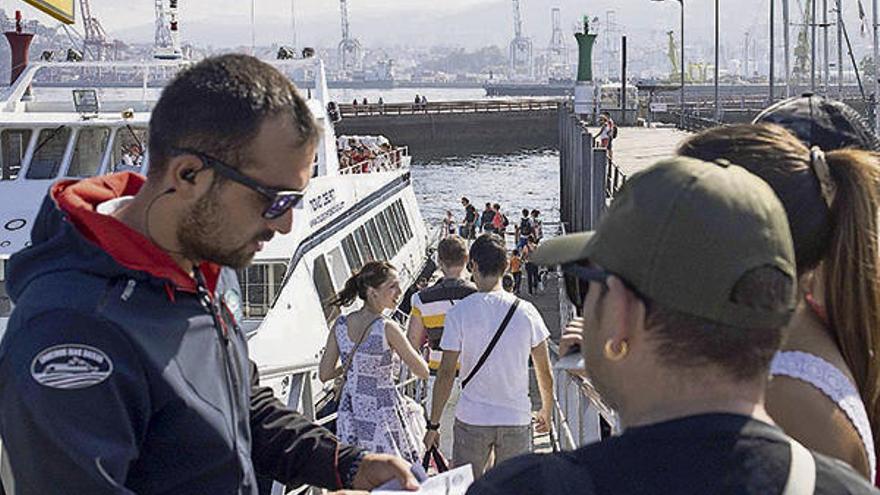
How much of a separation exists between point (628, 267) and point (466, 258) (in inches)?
237

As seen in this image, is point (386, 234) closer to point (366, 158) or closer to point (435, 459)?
point (366, 158)

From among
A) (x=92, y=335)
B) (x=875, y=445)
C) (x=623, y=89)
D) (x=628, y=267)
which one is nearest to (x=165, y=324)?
(x=92, y=335)

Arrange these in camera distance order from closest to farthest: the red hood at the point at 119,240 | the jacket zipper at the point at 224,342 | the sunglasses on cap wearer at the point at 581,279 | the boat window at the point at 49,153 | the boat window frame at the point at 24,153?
the sunglasses on cap wearer at the point at 581,279
the red hood at the point at 119,240
the jacket zipper at the point at 224,342
the boat window frame at the point at 24,153
the boat window at the point at 49,153

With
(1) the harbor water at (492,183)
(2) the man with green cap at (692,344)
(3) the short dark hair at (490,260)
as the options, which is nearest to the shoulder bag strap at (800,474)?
(2) the man with green cap at (692,344)

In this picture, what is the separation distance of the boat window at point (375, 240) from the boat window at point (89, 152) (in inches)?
158

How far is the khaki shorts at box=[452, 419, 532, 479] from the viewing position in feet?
19.7

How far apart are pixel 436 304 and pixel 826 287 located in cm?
519

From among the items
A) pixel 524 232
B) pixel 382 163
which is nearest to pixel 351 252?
pixel 382 163

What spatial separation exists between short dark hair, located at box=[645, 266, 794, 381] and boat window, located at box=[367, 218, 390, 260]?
47.4 ft

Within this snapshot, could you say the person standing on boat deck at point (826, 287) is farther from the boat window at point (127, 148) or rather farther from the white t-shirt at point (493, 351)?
the boat window at point (127, 148)

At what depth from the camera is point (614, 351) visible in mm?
1884

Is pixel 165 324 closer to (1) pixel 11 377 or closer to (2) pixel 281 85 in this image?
(1) pixel 11 377

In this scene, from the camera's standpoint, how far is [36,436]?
225 cm

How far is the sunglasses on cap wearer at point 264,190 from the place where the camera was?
255 centimetres
